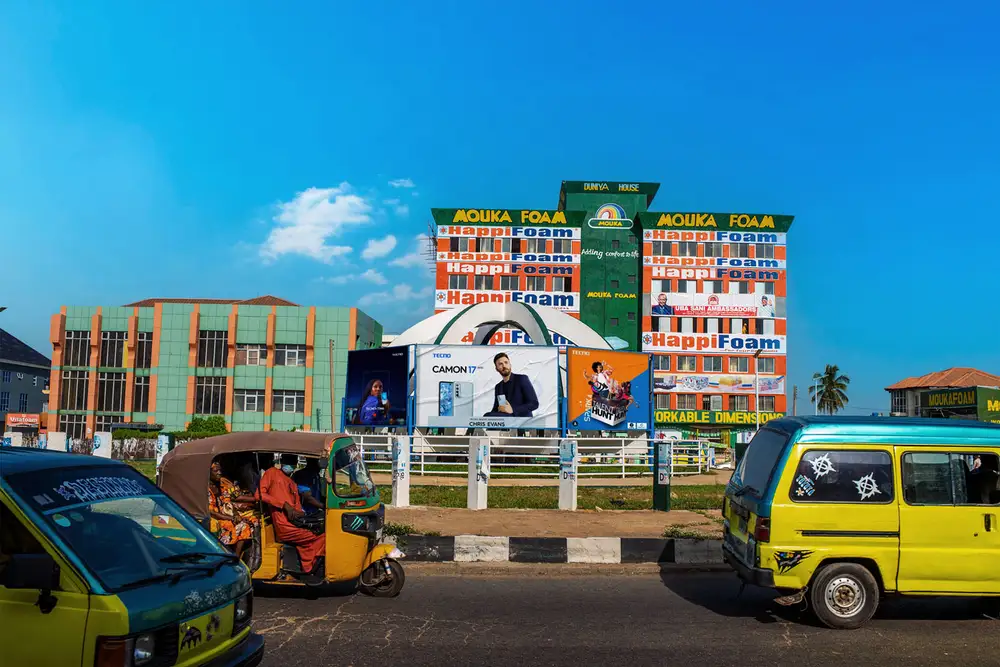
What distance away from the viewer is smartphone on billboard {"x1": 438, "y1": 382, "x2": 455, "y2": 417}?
2958 cm

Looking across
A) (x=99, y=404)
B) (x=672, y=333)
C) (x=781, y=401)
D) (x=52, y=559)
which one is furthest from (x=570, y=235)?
(x=52, y=559)

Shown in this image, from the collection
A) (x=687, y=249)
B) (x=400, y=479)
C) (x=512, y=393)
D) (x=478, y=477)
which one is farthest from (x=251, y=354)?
(x=478, y=477)

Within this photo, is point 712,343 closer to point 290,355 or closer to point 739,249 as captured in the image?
point 739,249

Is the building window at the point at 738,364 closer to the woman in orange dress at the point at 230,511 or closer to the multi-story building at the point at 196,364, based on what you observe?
the multi-story building at the point at 196,364

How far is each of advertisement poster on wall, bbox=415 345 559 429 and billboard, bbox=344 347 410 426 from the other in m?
0.69

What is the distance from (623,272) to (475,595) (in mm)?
63024

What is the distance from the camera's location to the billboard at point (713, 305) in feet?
223

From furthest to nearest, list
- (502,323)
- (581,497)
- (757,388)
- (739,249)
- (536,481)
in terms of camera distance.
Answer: (739,249), (757,388), (502,323), (536,481), (581,497)

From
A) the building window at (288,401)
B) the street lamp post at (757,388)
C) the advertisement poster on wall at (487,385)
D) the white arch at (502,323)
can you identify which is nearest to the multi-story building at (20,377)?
the building window at (288,401)

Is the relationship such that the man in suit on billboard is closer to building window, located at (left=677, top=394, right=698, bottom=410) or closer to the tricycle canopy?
the tricycle canopy

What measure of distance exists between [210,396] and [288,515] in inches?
2114

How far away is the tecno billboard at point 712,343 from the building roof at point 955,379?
1770 cm

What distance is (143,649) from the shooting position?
3637 millimetres

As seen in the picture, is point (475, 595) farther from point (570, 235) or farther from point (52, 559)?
point (570, 235)
